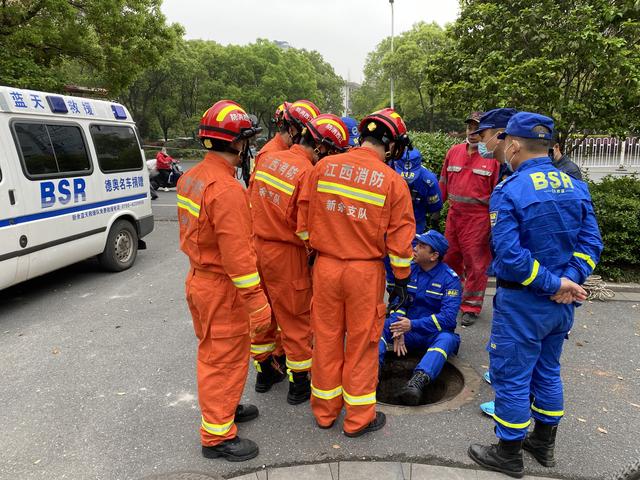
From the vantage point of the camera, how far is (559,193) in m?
2.45

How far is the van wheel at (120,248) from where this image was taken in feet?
21.9

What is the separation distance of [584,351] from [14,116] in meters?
6.20

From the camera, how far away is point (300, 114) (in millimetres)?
3721

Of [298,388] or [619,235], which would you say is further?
[619,235]

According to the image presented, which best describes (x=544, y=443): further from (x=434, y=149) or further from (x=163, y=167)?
(x=163, y=167)

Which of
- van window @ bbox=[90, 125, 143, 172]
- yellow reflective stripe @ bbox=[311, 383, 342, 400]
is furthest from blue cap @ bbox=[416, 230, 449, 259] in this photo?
van window @ bbox=[90, 125, 143, 172]

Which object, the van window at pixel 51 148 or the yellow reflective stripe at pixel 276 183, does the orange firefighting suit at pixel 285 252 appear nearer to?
the yellow reflective stripe at pixel 276 183

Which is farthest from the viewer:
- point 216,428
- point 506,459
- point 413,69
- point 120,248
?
point 413,69

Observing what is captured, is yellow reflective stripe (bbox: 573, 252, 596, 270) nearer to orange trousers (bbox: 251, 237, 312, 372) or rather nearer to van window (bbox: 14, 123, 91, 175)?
orange trousers (bbox: 251, 237, 312, 372)

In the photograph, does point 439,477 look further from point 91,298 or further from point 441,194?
point 91,298

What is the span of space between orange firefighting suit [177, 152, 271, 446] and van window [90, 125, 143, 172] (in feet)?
14.0

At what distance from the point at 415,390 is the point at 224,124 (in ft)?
7.27

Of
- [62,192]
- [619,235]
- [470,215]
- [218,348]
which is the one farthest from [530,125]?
[62,192]

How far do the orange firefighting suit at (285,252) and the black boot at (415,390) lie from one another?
0.72m
